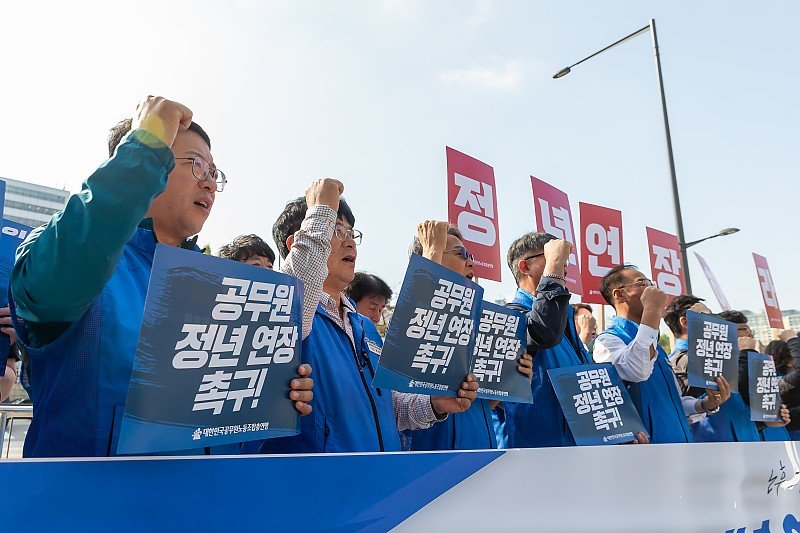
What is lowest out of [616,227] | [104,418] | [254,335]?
[104,418]

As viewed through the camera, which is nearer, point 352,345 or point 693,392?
point 352,345

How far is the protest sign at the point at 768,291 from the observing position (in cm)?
1048

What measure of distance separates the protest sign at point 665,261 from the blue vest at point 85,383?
776 cm

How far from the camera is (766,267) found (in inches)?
441

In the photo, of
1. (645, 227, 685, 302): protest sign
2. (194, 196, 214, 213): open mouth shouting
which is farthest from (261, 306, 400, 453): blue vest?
(645, 227, 685, 302): protest sign

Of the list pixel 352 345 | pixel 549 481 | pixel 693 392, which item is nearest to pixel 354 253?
pixel 352 345

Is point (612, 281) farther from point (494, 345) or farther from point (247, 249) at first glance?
point (247, 249)

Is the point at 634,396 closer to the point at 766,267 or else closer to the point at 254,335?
the point at 254,335

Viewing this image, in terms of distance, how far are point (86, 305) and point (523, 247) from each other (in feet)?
9.25

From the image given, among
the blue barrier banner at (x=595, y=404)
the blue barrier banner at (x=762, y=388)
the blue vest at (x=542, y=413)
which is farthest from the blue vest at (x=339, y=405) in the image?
the blue barrier banner at (x=762, y=388)

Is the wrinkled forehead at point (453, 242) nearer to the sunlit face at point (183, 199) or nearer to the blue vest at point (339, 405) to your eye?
the blue vest at point (339, 405)

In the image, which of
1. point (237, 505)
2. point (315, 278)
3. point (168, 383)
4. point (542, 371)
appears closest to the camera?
point (237, 505)

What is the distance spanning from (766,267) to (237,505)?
11838 millimetres

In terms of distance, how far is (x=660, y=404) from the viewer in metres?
3.68
